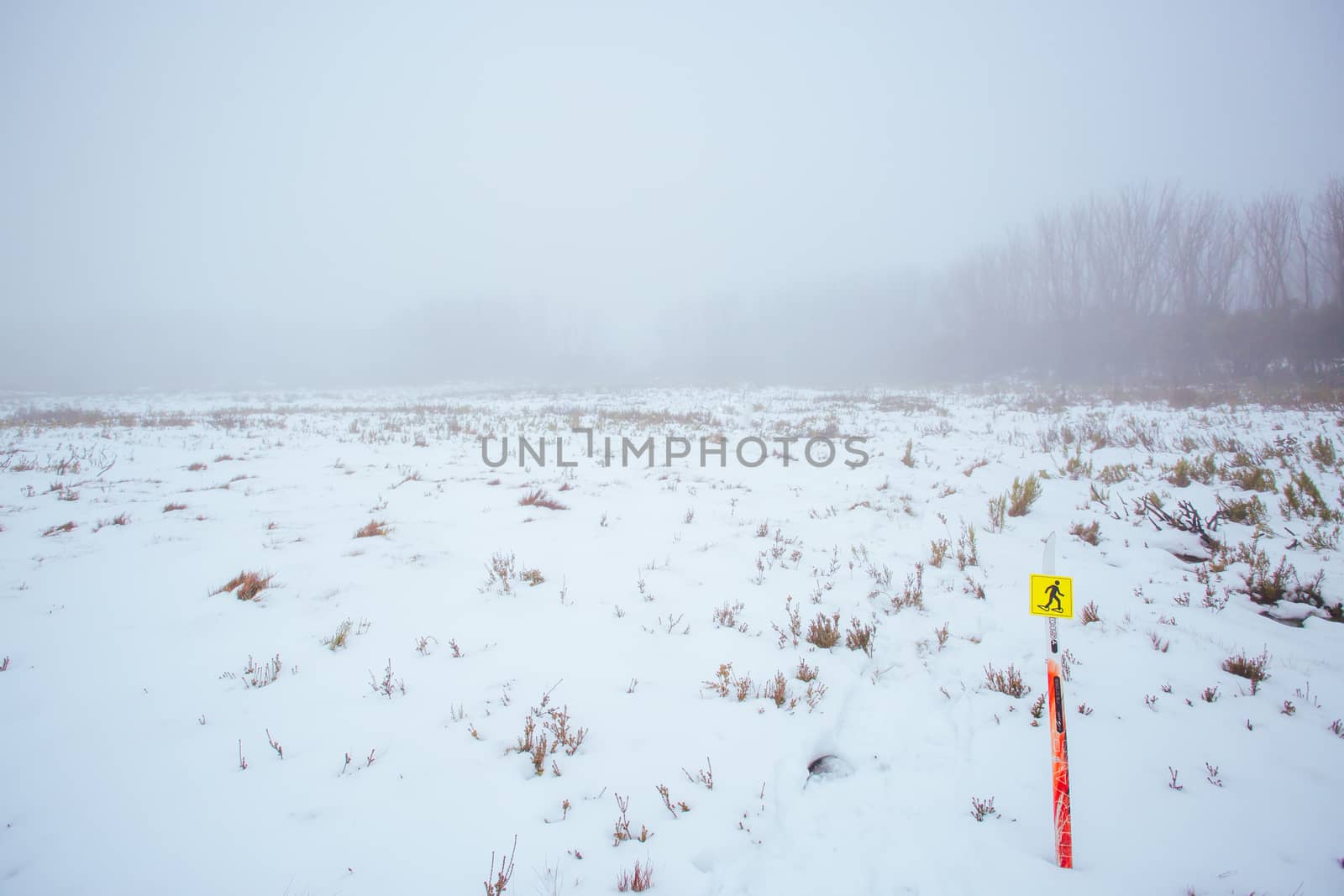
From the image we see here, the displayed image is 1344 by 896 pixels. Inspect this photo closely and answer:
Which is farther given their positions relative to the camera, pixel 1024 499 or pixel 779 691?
pixel 1024 499

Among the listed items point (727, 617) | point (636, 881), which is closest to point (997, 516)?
point (727, 617)

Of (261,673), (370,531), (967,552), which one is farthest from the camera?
(370,531)

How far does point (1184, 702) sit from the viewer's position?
121 inches

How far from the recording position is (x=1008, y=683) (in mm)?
3316

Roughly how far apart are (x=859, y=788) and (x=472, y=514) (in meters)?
5.85

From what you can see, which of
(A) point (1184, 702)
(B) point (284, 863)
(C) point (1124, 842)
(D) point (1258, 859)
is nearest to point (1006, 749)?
(C) point (1124, 842)

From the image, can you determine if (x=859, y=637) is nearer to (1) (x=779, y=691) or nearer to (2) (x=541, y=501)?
(1) (x=779, y=691)

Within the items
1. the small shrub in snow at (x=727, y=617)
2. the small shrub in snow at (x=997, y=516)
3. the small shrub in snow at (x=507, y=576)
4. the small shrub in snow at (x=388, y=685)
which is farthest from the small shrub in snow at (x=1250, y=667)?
the small shrub in snow at (x=388, y=685)

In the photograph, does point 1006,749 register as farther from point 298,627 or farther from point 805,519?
point 298,627

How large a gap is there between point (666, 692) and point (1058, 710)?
86.6 inches

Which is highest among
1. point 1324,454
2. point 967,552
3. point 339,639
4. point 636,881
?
point 1324,454

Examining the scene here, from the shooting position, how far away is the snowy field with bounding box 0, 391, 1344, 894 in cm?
224

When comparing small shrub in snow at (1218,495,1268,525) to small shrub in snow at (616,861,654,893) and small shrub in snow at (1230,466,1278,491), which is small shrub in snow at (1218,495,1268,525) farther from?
small shrub in snow at (616,861,654,893)

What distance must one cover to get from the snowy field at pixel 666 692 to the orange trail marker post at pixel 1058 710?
0.56ft
